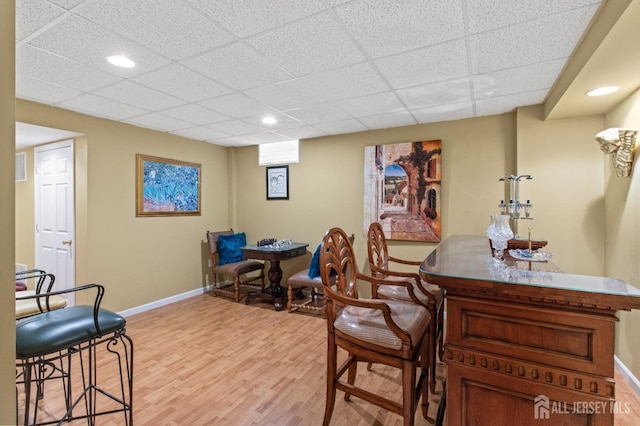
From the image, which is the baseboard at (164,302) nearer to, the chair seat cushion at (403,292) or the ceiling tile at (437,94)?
the chair seat cushion at (403,292)

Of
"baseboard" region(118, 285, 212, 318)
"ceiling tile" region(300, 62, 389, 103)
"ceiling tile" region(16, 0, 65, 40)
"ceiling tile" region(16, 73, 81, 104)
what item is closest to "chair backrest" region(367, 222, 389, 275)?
"ceiling tile" region(300, 62, 389, 103)

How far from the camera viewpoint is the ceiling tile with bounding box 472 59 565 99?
2.23m

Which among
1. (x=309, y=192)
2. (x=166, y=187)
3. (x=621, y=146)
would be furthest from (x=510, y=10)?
(x=166, y=187)

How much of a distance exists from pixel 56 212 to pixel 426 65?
4.62 m

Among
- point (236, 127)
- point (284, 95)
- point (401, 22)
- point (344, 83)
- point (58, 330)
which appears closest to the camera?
point (58, 330)

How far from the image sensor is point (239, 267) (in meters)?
4.32

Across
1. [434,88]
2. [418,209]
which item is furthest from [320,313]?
[434,88]

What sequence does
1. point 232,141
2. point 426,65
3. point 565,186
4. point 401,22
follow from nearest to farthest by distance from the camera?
point 401,22 < point 426,65 < point 565,186 < point 232,141

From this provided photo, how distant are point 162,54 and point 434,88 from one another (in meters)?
2.22

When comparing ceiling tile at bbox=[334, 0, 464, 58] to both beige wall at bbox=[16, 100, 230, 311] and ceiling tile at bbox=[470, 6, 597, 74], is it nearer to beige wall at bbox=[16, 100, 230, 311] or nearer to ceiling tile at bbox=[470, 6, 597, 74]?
ceiling tile at bbox=[470, 6, 597, 74]

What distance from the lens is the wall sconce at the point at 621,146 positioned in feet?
7.32

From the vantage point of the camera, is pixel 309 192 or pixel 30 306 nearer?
pixel 30 306

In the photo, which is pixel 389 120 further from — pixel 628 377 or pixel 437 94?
pixel 628 377

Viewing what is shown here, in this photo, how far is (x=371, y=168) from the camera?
13.3 ft
